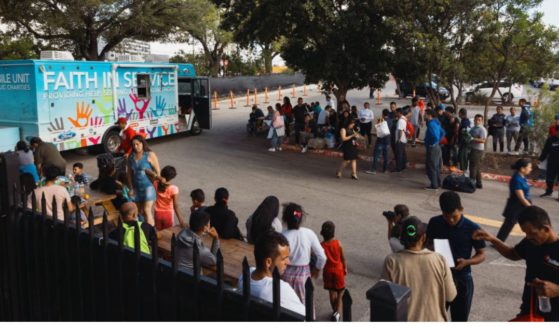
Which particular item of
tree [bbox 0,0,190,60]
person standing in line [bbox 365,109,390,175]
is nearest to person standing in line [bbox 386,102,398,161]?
person standing in line [bbox 365,109,390,175]

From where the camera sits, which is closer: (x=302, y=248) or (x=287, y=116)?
(x=302, y=248)

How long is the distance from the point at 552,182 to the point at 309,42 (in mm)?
9355

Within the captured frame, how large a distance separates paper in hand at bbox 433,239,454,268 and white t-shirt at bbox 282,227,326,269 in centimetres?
114

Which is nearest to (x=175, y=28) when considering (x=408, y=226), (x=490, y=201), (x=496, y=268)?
(x=490, y=201)

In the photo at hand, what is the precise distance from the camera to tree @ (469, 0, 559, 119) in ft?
45.1

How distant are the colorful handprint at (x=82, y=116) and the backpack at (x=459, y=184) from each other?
983 centimetres

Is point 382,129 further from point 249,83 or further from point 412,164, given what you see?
point 249,83

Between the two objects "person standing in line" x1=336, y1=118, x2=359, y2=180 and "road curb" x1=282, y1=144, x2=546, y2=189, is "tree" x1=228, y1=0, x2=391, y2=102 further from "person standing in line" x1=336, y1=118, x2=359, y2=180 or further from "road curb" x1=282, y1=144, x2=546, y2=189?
"person standing in line" x1=336, y1=118, x2=359, y2=180

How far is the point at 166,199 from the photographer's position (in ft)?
24.2

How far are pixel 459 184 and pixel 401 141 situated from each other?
214 cm

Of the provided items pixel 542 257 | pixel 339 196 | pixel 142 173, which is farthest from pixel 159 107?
pixel 542 257

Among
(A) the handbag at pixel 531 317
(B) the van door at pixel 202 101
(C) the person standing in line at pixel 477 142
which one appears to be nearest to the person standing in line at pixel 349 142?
(C) the person standing in line at pixel 477 142

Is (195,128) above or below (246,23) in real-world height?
below

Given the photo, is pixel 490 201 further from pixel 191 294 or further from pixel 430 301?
pixel 191 294
